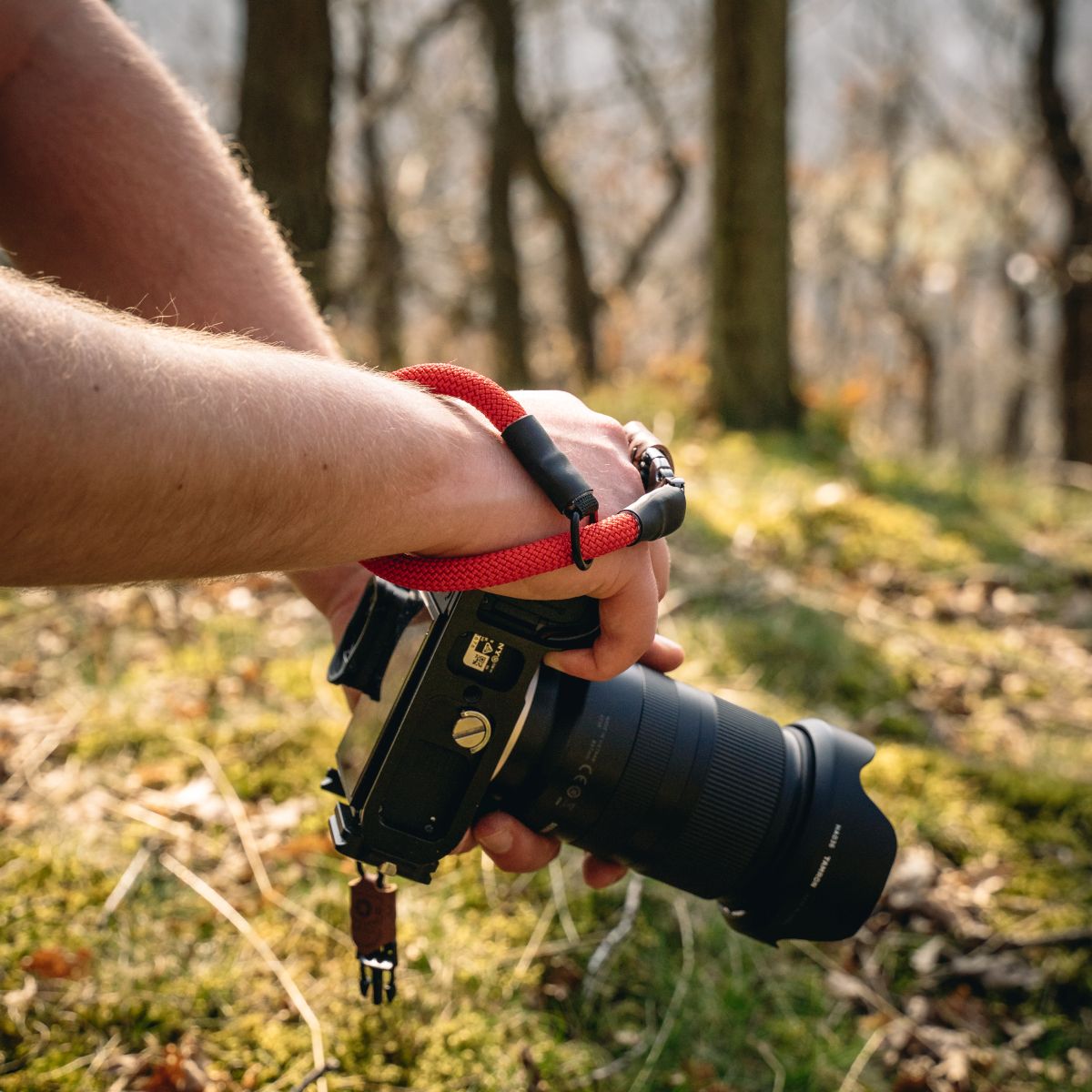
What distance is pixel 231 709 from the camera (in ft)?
7.97

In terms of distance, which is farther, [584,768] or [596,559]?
[584,768]

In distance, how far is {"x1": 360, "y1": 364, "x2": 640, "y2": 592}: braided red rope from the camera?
106cm

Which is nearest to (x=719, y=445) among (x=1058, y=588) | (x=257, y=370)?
(x=1058, y=588)

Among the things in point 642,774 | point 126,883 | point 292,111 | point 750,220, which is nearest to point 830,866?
point 642,774

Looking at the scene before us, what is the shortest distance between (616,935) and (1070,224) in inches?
323

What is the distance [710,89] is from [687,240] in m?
16.2

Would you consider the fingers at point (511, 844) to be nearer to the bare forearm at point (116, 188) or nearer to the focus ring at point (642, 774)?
the focus ring at point (642, 774)

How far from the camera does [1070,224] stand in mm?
8078

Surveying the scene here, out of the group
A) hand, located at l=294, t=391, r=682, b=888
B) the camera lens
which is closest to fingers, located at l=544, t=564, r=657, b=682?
hand, located at l=294, t=391, r=682, b=888

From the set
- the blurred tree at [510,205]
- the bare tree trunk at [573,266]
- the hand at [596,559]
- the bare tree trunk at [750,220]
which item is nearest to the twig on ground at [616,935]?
the hand at [596,559]

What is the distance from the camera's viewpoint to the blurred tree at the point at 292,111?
3.12 m

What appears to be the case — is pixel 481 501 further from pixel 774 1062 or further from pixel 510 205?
pixel 510 205

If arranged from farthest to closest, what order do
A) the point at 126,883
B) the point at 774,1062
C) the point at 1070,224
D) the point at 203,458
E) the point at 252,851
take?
the point at 1070,224
the point at 252,851
the point at 126,883
the point at 774,1062
the point at 203,458

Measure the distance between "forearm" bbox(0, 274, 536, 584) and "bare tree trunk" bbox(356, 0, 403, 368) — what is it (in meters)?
8.43
